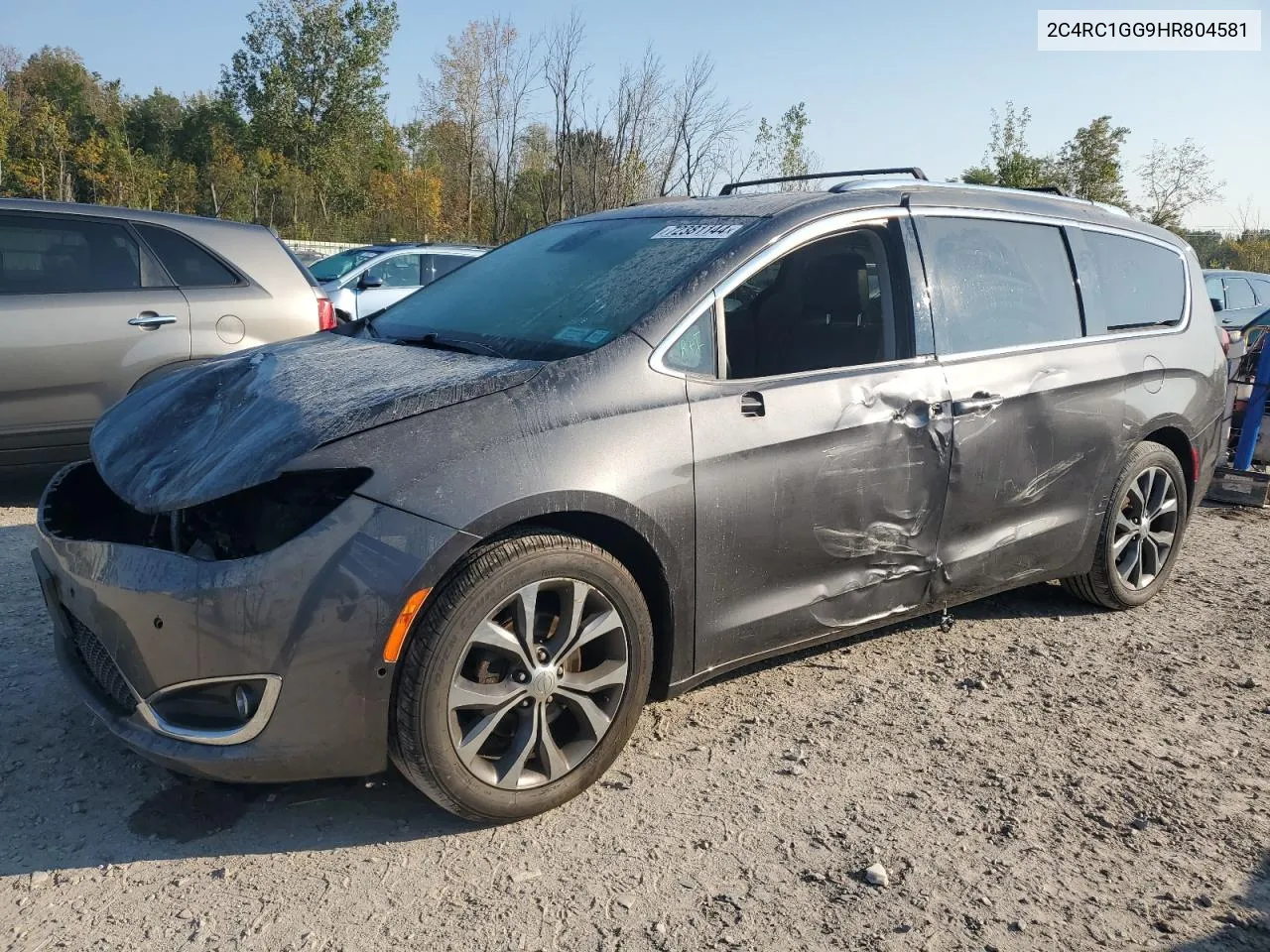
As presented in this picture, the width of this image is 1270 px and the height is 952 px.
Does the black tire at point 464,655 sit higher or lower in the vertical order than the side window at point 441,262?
lower

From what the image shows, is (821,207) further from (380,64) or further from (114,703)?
(380,64)

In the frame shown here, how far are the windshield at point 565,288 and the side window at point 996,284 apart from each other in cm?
85

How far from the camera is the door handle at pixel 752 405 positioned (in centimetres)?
322

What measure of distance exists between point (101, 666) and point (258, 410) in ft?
2.71

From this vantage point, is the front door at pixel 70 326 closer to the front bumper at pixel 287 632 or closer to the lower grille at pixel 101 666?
the lower grille at pixel 101 666

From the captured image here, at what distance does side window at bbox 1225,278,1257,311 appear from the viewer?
15328 millimetres

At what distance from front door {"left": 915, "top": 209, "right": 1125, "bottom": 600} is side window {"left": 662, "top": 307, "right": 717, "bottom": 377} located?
1040 millimetres

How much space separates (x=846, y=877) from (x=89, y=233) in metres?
5.66

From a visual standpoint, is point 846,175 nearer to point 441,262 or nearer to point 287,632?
point 287,632

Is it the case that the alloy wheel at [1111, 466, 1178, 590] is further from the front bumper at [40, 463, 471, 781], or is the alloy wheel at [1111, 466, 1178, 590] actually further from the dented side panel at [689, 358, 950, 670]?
the front bumper at [40, 463, 471, 781]

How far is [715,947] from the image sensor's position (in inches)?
93.0

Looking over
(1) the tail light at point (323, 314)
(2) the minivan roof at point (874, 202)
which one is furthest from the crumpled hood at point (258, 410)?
(1) the tail light at point (323, 314)

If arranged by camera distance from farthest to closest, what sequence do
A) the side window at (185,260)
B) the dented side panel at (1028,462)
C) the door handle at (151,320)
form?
the side window at (185,260) < the door handle at (151,320) < the dented side panel at (1028,462)

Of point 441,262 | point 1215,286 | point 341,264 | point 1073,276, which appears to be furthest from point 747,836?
point 1215,286
